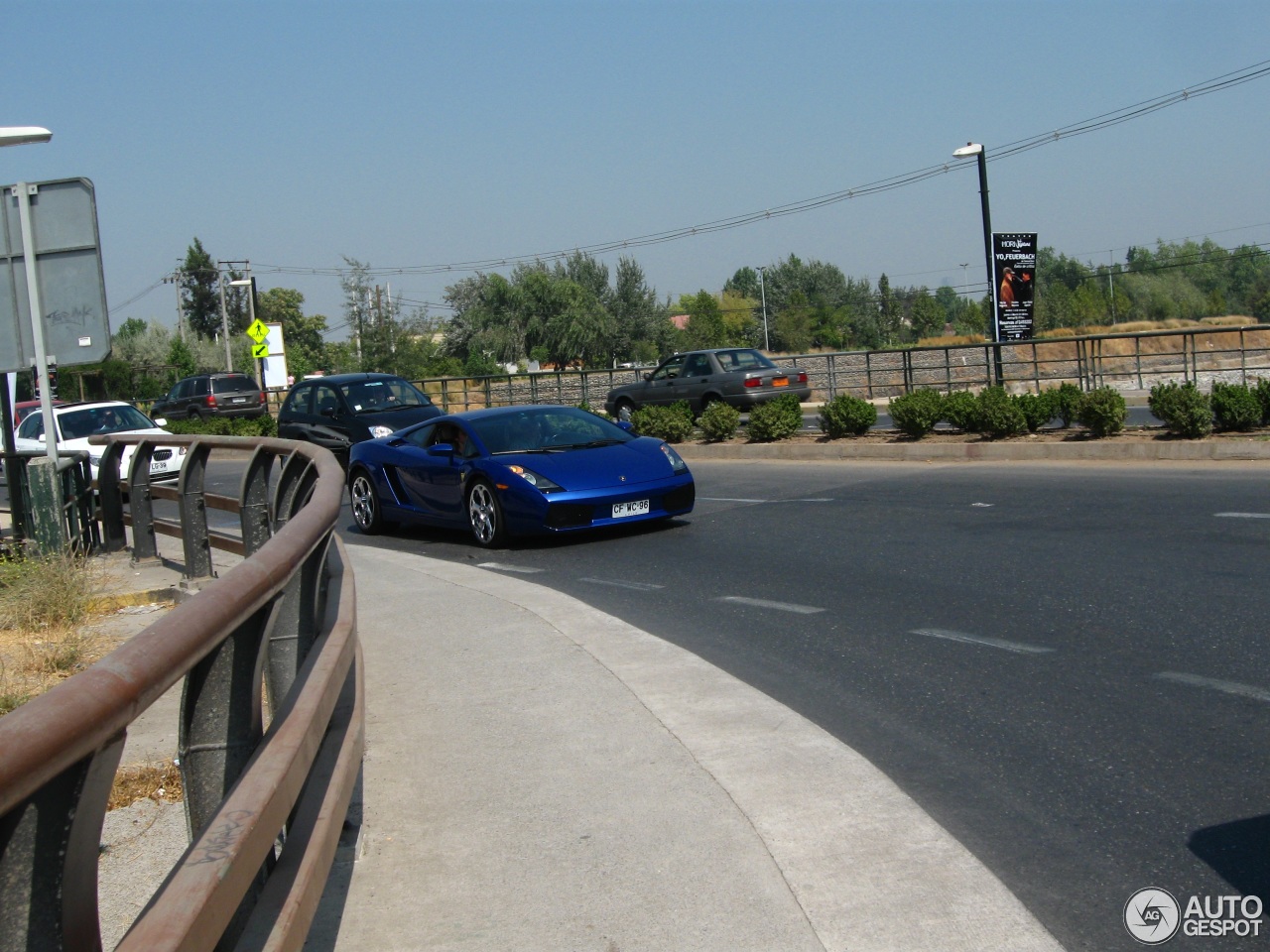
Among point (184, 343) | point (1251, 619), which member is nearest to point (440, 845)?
point (1251, 619)

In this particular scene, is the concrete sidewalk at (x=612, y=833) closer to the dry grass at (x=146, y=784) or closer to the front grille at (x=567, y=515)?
the dry grass at (x=146, y=784)

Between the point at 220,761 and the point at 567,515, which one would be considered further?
the point at 567,515

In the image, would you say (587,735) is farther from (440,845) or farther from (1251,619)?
(1251,619)

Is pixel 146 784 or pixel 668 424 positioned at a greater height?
pixel 668 424

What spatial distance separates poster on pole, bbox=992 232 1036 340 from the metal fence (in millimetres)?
410

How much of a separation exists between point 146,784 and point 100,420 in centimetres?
2007

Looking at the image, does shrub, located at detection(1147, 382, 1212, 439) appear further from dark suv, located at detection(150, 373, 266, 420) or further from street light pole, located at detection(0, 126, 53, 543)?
dark suv, located at detection(150, 373, 266, 420)

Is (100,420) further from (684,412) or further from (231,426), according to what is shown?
(231,426)

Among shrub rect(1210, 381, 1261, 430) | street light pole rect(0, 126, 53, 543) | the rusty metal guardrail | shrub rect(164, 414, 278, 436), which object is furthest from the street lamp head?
shrub rect(164, 414, 278, 436)

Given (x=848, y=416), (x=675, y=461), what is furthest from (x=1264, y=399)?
(x=675, y=461)

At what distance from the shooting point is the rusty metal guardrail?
1697 millimetres

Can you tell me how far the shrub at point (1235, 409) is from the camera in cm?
1647

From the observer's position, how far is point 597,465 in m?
12.6

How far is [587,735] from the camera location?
17.8 feet
